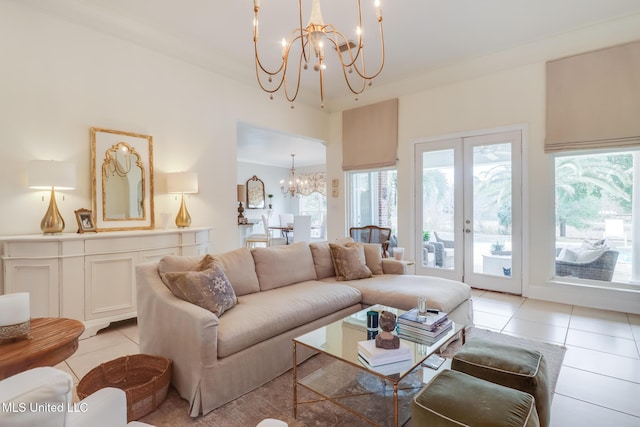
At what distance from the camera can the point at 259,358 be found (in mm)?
2182

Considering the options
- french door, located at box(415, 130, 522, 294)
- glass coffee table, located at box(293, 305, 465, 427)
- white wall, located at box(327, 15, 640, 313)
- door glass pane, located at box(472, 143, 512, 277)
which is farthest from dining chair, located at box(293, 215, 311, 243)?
glass coffee table, located at box(293, 305, 465, 427)

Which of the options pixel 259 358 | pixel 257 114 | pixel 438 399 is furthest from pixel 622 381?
pixel 257 114

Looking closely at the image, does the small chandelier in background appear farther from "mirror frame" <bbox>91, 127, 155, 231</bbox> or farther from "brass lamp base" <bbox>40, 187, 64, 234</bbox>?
"brass lamp base" <bbox>40, 187, 64, 234</bbox>

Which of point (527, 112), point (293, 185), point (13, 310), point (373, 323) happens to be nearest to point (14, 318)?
point (13, 310)

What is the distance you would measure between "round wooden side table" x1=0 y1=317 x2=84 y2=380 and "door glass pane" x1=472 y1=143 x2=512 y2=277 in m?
4.81

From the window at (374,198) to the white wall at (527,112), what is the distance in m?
0.48

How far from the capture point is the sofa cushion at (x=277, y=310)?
206cm

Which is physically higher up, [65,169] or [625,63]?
[625,63]

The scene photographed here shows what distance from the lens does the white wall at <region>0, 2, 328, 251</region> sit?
2.97m

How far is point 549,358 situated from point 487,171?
2827mm

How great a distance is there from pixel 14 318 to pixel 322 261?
103 inches

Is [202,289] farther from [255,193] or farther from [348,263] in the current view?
[255,193]

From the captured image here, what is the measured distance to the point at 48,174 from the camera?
2.87m

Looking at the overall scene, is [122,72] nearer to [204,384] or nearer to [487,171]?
[204,384]
